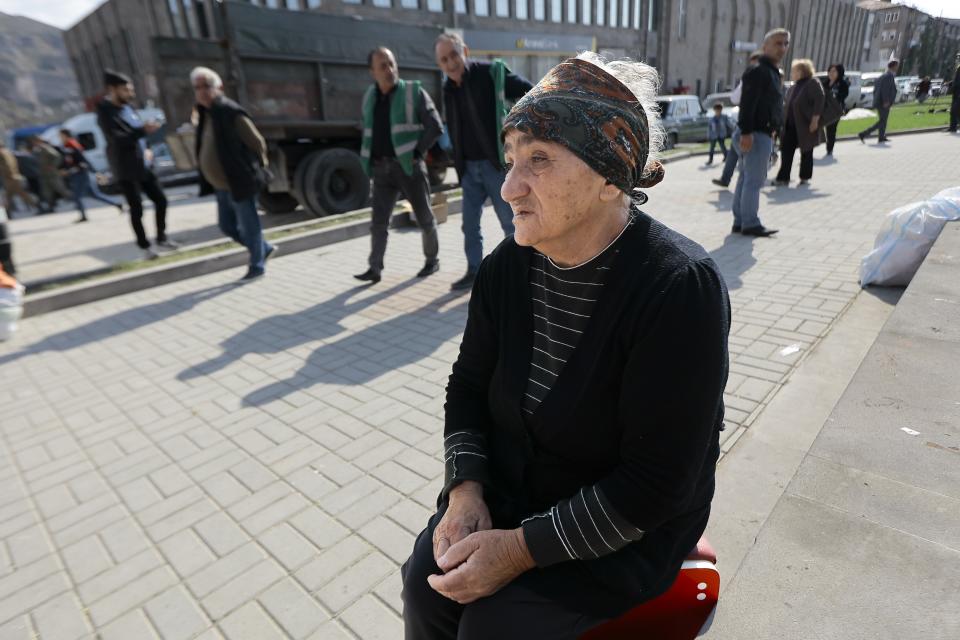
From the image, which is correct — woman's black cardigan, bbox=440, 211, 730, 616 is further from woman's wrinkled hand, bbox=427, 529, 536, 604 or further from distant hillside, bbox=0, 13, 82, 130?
distant hillside, bbox=0, 13, 82, 130

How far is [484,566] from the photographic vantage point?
48.9 inches

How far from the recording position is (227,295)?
229 inches

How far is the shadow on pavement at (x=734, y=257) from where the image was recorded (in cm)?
504

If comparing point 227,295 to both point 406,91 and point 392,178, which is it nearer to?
point 392,178

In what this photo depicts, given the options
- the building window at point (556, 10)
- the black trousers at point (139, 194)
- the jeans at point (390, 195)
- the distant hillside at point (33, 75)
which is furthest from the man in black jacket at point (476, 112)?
the distant hillside at point (33, 75)

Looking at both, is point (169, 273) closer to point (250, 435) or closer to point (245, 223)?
point (245, 223)

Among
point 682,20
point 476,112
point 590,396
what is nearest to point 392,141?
point 476,112

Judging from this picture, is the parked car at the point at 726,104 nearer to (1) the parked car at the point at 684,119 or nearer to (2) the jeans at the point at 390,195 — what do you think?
(1) the parked car at the point at 684,119

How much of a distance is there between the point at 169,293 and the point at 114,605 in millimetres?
4635

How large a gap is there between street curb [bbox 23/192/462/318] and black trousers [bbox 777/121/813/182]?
6.84 meters

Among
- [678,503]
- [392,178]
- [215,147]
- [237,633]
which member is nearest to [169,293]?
[215,147]

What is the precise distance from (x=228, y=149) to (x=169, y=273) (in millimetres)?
1715

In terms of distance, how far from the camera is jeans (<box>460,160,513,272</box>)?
5.02 m

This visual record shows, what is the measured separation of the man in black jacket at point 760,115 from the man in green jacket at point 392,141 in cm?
341
